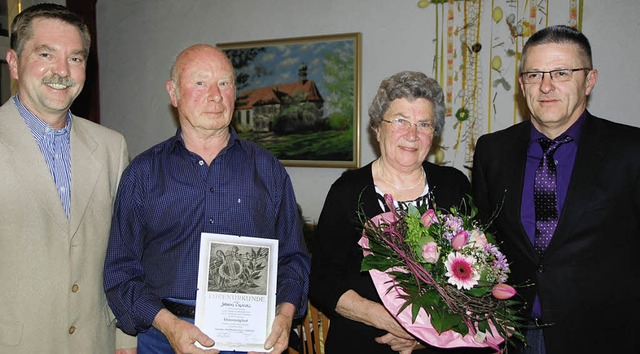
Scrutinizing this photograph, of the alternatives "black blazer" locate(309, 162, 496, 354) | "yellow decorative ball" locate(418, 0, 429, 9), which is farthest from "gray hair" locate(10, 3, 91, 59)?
"yellow decorative ball" locate(418, 0, 429, 9)

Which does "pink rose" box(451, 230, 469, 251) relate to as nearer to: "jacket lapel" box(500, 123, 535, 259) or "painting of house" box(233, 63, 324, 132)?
"jacket lapel" box(500, 123, 535, 259)

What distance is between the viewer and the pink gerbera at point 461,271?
69.6 inches

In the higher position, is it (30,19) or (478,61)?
(478,61)

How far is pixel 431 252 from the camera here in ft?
5.93

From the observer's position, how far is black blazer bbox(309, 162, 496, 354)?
2227 mm

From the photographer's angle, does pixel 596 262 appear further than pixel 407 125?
No

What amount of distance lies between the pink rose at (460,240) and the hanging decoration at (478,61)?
7.72ft

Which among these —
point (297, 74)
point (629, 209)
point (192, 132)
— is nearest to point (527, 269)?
point (629, 209)

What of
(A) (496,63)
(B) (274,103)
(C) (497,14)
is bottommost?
(B) (274,103)

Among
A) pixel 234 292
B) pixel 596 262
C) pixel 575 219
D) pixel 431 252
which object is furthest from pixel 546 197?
pixel 234 292

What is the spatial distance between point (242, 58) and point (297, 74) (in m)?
0.59

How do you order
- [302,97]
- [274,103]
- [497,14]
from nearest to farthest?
[497,14] < [302,97] < [274,103]

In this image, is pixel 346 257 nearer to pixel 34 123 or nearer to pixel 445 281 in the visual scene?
pixel 445 281

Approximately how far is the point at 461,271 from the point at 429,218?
0.24 m
